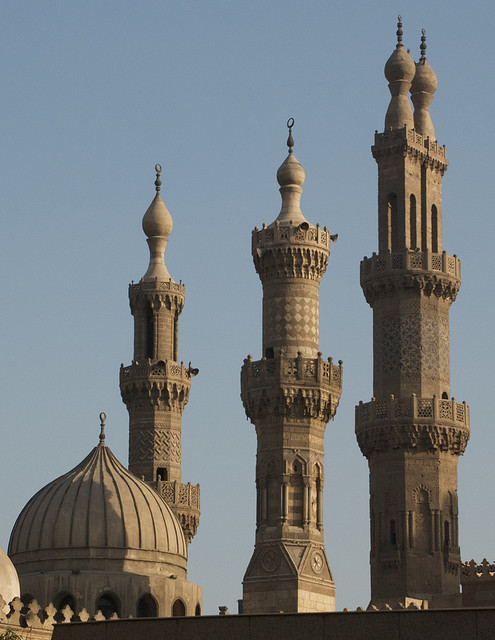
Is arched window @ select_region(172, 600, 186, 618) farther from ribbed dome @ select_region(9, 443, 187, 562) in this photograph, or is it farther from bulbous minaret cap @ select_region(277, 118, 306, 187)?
bulbous minaret cap @ select_region(277, 118, 306, 187)

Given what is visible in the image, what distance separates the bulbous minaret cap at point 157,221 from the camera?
53500 mm

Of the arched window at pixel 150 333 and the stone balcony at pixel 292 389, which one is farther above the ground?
the arched window at pixel 150 333

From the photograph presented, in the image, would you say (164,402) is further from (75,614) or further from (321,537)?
(75,614)

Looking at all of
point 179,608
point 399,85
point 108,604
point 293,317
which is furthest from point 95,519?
point 399,85

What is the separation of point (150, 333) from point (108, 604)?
1516cm

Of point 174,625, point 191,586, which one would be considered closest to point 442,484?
point 191,586

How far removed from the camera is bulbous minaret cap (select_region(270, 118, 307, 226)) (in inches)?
1779

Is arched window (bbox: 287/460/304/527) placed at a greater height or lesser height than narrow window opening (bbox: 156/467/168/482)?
lesser

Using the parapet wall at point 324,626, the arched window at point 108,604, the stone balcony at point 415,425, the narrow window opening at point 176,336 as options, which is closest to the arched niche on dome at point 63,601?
the arched window at point 108,604

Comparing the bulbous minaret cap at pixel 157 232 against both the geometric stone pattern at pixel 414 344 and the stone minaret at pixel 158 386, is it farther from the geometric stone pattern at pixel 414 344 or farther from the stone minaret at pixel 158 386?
the geometric stone pattern at pixel 414 344

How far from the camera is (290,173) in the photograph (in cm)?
4544

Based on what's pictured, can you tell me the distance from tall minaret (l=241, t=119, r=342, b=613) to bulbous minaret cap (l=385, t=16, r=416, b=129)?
5772 millimetres

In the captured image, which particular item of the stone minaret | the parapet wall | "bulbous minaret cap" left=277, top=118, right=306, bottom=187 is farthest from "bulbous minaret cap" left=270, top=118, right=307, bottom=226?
the parapet wall

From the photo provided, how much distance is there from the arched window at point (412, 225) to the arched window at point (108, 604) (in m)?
14.7
